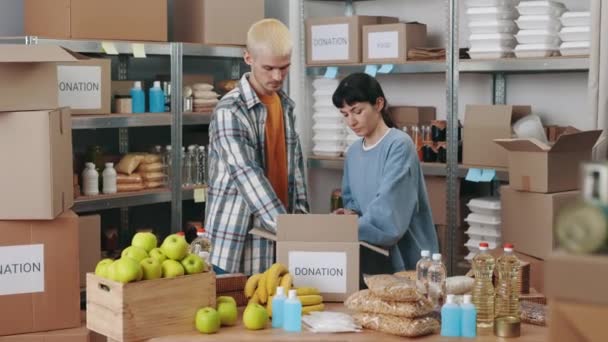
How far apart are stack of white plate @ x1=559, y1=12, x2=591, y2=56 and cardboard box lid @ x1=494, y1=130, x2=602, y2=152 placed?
62cm

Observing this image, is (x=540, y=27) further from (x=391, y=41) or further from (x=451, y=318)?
(x=451, y=318)

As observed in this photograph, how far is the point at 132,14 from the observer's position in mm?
4789

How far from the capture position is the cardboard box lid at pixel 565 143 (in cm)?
367

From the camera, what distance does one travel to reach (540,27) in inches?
172

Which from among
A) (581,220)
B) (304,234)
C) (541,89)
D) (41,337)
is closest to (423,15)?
(541,89)

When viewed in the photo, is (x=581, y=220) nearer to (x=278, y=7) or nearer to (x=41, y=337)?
(x=41, y=337)

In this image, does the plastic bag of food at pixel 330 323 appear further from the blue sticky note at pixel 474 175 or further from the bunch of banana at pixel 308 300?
the blue sticky note at pixel 474 175

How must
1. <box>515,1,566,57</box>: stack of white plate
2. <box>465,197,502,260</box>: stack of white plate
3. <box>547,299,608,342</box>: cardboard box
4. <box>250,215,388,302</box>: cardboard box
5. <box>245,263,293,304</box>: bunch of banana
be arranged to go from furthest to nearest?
<box>465,197,502,260</box>: stack of white plate, <box>515,1,566,57</box>: stack of white plate, <box>250,215,388,302</box>: cardboard box, <box>245,263,293,304</box>: bunch of banana, <box>547,299,608,342</box>: cardboard box

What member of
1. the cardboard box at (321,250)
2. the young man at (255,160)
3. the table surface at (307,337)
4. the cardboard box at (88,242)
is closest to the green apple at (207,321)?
the table surface at (307,337)

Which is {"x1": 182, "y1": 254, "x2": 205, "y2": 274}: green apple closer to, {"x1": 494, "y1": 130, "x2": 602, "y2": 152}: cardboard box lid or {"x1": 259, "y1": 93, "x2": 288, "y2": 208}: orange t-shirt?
{"x1": 259, "y1": 93, "x2": 288, "y2": 208}: orange t-shirt

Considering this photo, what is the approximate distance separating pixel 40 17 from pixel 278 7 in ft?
5.88

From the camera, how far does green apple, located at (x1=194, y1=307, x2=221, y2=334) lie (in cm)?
259

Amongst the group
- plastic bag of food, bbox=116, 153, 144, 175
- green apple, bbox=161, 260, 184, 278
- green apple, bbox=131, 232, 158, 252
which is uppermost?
plastic bag of food, bbox=116, 153, 144, 175

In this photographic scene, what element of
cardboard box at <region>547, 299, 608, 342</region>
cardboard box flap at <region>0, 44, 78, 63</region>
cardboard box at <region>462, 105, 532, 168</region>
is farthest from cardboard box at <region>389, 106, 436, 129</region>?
cardboard box at <region>547, 299, 608, 342</region>
